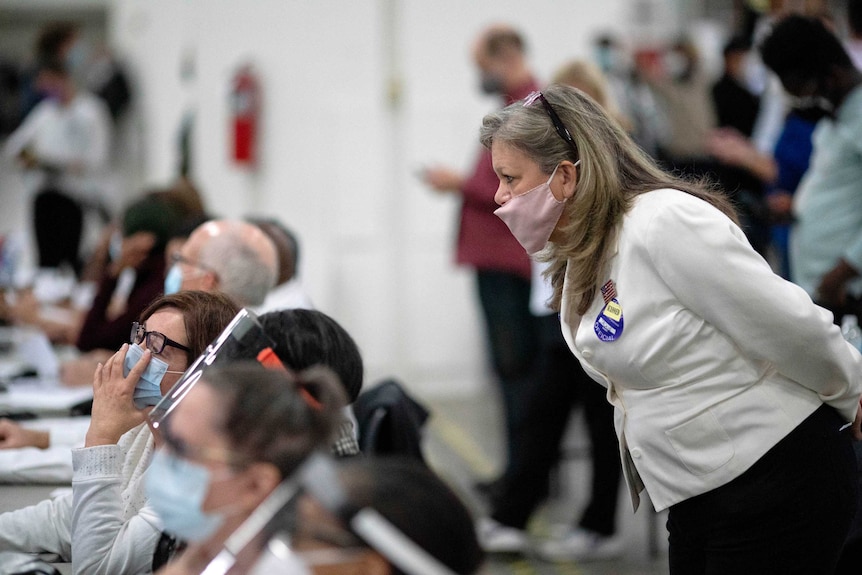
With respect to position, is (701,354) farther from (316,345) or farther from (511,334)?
(511,334)

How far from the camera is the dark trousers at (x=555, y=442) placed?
410 centimetres

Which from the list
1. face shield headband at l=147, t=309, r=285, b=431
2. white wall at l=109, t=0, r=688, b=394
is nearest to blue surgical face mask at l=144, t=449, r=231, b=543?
face shield headband at l=147, t=309, r=285, b=431

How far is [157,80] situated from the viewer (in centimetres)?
839

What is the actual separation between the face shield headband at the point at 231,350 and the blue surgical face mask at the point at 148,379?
140 millimetres

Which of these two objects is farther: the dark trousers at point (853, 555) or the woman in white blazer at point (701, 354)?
the dark trousers at point (853, 555)

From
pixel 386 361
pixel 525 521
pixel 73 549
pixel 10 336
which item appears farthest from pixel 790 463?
pixel 386 361

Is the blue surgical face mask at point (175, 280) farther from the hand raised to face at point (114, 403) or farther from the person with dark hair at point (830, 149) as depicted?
the person with dark hair at point (830, 149)

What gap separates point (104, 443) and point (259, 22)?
5.51 m

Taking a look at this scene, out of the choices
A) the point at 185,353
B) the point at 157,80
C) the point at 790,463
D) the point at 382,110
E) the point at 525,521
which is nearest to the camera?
the point at 790,463

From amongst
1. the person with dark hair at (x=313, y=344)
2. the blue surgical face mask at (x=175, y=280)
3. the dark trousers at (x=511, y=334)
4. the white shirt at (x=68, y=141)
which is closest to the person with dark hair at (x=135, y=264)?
the blue surgical face mask at (x=175, y=280)

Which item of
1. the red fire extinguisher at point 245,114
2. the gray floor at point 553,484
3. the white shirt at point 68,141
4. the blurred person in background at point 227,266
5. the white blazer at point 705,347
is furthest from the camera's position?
the white shirt at point 68,141

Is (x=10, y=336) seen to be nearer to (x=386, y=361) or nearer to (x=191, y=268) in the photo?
(x=191, y=268)

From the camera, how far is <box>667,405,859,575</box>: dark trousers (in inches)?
79.0

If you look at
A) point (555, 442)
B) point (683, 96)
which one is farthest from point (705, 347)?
point (683, 96)
